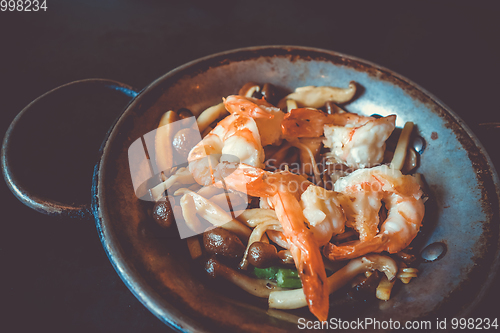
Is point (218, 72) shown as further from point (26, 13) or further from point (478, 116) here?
point (26, 13)

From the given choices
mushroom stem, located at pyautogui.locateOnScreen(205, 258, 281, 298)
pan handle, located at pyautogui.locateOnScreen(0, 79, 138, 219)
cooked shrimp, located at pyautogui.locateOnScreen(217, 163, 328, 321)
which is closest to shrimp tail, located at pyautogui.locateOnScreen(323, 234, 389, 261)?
cooked shrimp, located at pyautogui.locateOnScreen(217, 163, 328, 321)

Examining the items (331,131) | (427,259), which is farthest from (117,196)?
(427,259)

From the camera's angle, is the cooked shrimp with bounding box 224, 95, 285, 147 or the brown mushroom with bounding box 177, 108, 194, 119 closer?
the cooked shrimp with bounding box 224, 95, 285, 147

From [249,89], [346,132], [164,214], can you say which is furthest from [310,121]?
[164,214]

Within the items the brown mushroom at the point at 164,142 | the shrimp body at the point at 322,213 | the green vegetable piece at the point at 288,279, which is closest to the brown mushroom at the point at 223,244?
the green vegetable piece at the point at 288,279

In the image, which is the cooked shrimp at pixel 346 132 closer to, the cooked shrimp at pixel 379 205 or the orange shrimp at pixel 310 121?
the orange shrimp at pixel 310 121

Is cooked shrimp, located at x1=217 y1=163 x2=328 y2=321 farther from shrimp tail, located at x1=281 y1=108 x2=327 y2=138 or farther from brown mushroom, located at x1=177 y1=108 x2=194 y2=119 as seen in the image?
brown mushroom, located at x1=177 y1=108 x2=194 y2=119

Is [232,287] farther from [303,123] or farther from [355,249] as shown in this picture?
[303,123]
